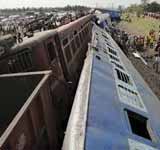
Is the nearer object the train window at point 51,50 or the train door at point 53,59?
the train door at point 53,59

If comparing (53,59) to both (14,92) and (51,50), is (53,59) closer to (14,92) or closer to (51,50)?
(51,50)

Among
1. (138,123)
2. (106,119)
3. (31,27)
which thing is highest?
(106,119)

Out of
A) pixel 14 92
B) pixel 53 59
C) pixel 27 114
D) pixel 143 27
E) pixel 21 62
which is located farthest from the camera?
pixel 143 27

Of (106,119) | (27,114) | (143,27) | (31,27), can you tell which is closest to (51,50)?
(106,119)

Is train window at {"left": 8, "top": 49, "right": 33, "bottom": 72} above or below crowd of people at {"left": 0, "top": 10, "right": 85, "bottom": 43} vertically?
above

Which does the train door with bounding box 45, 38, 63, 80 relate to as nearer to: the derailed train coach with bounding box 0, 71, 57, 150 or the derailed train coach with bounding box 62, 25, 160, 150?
the derailed train coach with bounding box 62, 25, 160, 150

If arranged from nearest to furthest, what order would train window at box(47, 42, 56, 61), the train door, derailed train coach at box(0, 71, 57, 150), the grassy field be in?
derailed train coach at box(0, 71, 57, 150) → the train door → train window at box(47, 42, 56, 61) → the grassy field

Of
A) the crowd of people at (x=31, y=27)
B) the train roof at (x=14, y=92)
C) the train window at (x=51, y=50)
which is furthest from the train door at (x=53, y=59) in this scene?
the train roof at (x=14, y=92)

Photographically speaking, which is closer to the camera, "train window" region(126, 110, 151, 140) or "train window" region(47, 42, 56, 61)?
"train window" region(126, 110, 151, 140)

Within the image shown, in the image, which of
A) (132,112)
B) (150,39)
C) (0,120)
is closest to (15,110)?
(0,120)

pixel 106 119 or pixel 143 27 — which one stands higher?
pixel 106 119

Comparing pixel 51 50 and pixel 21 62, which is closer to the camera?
pixel 21 62

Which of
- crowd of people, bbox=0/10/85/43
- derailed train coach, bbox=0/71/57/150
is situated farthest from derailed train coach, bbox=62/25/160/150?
crowd of people, bbox=0/10/85/43

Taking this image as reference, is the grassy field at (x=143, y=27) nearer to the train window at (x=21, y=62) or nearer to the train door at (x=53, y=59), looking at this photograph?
the train door at (x=53, y=59)
